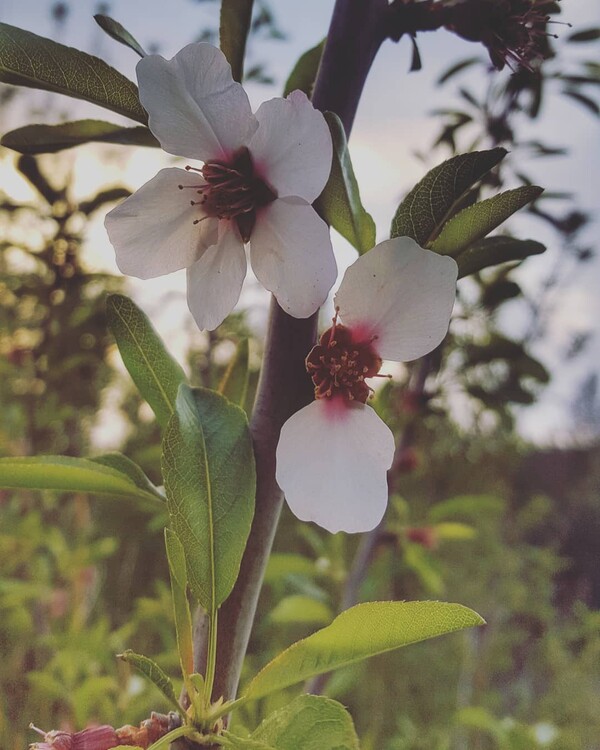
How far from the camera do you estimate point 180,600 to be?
0.28 m

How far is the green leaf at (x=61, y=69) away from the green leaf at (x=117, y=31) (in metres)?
0.02

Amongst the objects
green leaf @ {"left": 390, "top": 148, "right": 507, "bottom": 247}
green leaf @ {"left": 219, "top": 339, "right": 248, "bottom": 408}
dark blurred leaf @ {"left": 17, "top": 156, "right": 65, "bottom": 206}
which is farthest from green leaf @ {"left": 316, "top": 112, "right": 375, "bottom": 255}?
dark blurred leaf @ {"left": 17, "top": 156, "right": 65, "bottom": 206}

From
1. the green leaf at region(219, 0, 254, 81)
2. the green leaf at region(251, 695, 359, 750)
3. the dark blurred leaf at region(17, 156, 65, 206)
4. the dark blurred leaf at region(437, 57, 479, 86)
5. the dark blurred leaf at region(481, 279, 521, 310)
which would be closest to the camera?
the green leaf at region(251, 695, 359, 750)

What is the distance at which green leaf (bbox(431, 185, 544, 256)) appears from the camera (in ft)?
0.87

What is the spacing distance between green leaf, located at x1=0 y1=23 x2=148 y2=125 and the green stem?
0.30 feet

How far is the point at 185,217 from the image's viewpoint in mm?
299

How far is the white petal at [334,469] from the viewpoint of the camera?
266mm

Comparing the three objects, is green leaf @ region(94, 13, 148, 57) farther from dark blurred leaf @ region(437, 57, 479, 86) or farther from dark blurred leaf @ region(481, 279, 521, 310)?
dark blurred leaf @ region(437, 57, 479, 86)

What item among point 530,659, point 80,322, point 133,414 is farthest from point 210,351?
point 530,659

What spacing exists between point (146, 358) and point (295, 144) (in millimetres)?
138

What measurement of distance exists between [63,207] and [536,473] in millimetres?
2676

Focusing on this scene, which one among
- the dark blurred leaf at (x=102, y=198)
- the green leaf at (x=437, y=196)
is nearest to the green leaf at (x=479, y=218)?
the green leaf at (x=437, y=196)

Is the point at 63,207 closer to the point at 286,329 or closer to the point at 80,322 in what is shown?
the point at 80,322

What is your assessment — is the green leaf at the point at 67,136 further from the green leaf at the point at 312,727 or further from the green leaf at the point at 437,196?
the green leaf at the point at 312,727
